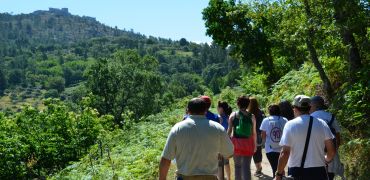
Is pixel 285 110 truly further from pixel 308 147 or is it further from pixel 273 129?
pixel 308 147

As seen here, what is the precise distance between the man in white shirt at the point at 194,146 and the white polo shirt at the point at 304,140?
2.51 ft

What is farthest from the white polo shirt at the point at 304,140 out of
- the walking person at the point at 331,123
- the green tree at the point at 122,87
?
the green tree at the point at 122,87

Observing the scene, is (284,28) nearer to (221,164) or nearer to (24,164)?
(221,164)

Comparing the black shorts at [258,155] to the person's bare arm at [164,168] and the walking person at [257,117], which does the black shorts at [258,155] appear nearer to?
the walking person at [257,117]

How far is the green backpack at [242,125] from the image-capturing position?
7098mm

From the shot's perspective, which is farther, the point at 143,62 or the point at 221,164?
the point at 143,62

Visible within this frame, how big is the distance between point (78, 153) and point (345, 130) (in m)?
20.4

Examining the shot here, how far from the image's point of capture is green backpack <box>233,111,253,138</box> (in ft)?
23.3

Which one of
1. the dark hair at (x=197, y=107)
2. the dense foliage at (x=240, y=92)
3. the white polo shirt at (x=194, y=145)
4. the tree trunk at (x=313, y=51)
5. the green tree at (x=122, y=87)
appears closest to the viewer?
the white polo shirt at (x=194, y=145)

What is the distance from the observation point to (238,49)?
22781 millimetres

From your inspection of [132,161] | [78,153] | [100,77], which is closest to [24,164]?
[78,153]

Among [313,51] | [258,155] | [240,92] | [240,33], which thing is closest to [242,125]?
[258,155]

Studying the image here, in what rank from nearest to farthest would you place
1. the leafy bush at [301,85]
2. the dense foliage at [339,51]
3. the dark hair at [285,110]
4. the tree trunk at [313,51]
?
1. the dark hair at [285,110]
2. the dense foliage at [339,51]
3. the tree trunk at [313,51]
4. the leafy bush at [301,85]

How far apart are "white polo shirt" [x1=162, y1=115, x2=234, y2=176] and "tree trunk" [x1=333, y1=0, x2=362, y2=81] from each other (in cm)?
512
